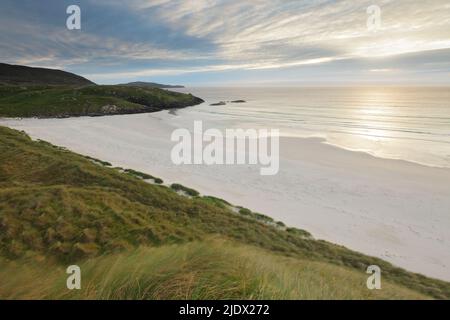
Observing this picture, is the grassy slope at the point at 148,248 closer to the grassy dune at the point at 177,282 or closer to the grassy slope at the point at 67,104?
the grassy dune at the point at 177,282

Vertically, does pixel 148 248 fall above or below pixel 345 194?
above

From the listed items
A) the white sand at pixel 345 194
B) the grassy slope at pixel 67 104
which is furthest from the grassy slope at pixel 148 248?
the grassy slope at pixel 67 104

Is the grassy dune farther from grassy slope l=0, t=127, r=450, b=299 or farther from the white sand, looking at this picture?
the white sand

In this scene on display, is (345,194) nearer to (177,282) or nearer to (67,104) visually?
(177,282)

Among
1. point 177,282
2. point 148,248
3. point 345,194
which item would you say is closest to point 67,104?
point 345,194
